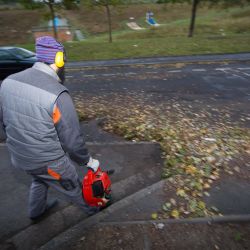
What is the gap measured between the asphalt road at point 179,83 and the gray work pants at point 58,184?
5.14 meters

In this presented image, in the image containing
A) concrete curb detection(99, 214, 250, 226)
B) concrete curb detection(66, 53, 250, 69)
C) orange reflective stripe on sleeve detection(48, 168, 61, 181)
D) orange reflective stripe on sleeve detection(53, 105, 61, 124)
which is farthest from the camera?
concrete curb detection(66, 53, 250, 69)

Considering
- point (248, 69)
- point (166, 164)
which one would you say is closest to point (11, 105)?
point (166, 164)

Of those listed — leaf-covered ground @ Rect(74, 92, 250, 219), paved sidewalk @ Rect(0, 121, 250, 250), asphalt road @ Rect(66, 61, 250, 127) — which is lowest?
asphalt road @ Rect(66, 61, 250, 127)

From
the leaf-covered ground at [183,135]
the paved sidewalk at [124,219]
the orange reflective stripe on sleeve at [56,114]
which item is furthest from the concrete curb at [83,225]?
the orange reflective stripe on sleeve at [56,114]

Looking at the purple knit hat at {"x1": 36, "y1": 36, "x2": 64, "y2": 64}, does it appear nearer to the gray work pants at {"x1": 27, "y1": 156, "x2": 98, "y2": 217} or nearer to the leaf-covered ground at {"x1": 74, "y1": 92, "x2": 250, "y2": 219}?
the gray work pants at {"x1": 27, "y1": 156, "x2": 98, "y2": 217}

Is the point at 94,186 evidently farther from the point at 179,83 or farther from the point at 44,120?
the point at 179,83

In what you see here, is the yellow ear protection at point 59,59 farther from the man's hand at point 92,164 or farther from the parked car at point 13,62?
the parked car at point 13,62

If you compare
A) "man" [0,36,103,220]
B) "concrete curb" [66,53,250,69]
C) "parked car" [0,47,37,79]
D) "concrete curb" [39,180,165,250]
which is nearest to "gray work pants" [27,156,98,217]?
"man" [0,36,103,220]

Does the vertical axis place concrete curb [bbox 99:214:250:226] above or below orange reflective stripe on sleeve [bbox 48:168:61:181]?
below

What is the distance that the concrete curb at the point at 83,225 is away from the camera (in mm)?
3458

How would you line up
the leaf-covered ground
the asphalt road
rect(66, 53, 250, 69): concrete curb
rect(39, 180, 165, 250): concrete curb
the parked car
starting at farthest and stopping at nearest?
rect(66, 53, 250, 69): concrete curb < the parked car < the asphalt road < the leaf-covered ground < rect(39, 180, 165, 250): concrete curb

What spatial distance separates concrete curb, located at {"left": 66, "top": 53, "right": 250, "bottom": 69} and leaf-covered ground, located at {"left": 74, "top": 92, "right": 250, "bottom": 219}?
643 cm

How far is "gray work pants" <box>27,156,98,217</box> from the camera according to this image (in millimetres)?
3307

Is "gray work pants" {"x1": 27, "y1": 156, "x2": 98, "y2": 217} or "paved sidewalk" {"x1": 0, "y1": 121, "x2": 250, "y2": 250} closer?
"gray work pants" {"x1": 27, "y1": 156, "x2": 98, "y2": 217}
